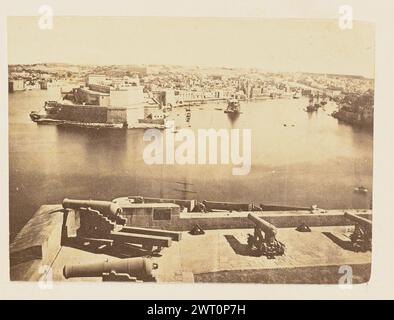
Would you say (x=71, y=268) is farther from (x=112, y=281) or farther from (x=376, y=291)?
(x=376, y=291)

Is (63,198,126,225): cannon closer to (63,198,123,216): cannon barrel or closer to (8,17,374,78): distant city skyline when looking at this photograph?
(63,198,123,216): cannon barrel

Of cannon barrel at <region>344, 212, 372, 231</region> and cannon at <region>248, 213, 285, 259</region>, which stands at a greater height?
cannon barrel at <region>344, 212, 372, 231</region>

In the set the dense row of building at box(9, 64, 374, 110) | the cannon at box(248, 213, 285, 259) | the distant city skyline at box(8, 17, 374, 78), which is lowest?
the cannon at box(248, 213, 285, 259)

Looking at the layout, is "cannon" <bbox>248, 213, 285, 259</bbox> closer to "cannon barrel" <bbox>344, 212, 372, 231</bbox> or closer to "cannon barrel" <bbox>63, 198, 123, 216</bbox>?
"cannon barrel" <bbox>344, 212, 372, 231</bbox>

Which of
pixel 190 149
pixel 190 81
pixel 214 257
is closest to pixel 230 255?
pixel 214 257

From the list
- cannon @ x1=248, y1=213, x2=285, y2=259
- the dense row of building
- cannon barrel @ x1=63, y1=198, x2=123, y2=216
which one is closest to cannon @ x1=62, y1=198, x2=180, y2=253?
cannon barrel @ x1=63, y1=198, x2=123, y2=216

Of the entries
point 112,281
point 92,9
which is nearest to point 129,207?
point 112,281

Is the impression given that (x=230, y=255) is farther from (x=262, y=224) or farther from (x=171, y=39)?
(x=171, y=39)

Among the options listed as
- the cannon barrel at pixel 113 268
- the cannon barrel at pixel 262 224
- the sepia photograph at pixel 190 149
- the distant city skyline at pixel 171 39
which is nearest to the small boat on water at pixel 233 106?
the sepia photograph at pixel 190 149
